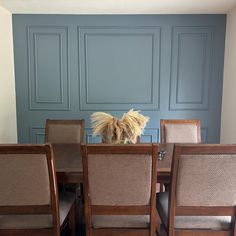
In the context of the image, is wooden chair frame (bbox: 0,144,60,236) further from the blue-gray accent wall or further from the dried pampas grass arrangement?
the blue-gray accent wall

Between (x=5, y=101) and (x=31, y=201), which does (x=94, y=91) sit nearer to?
(x=5, y=101)

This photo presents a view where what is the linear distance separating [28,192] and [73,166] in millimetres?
344

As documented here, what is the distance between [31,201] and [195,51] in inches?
102

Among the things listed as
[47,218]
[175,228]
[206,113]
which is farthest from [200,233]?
[206,113]

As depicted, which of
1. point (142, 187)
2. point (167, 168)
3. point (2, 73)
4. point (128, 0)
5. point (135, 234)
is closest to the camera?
point (142, 187)

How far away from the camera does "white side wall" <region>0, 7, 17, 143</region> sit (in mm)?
2861

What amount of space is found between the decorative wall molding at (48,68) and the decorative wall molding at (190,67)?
133cm

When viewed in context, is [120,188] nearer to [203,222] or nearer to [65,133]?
[203,222]

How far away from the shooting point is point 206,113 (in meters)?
3.25

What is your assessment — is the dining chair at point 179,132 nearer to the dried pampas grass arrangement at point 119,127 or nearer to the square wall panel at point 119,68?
the dried pampas grass arrangement at point 119,127

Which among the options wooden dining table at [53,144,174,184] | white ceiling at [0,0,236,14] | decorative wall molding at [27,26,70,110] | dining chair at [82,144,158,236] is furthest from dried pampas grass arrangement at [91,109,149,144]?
decorative wall molding at [27,26,70,110]

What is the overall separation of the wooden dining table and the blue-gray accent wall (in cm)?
123

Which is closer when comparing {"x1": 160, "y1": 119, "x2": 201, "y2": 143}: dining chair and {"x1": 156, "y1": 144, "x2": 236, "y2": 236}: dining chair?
{"x1": 156, "y1": 144, "x2": 236, "y2": 236}: dining chair

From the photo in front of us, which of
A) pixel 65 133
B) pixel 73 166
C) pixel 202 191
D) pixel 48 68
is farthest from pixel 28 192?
pixel 48 68
